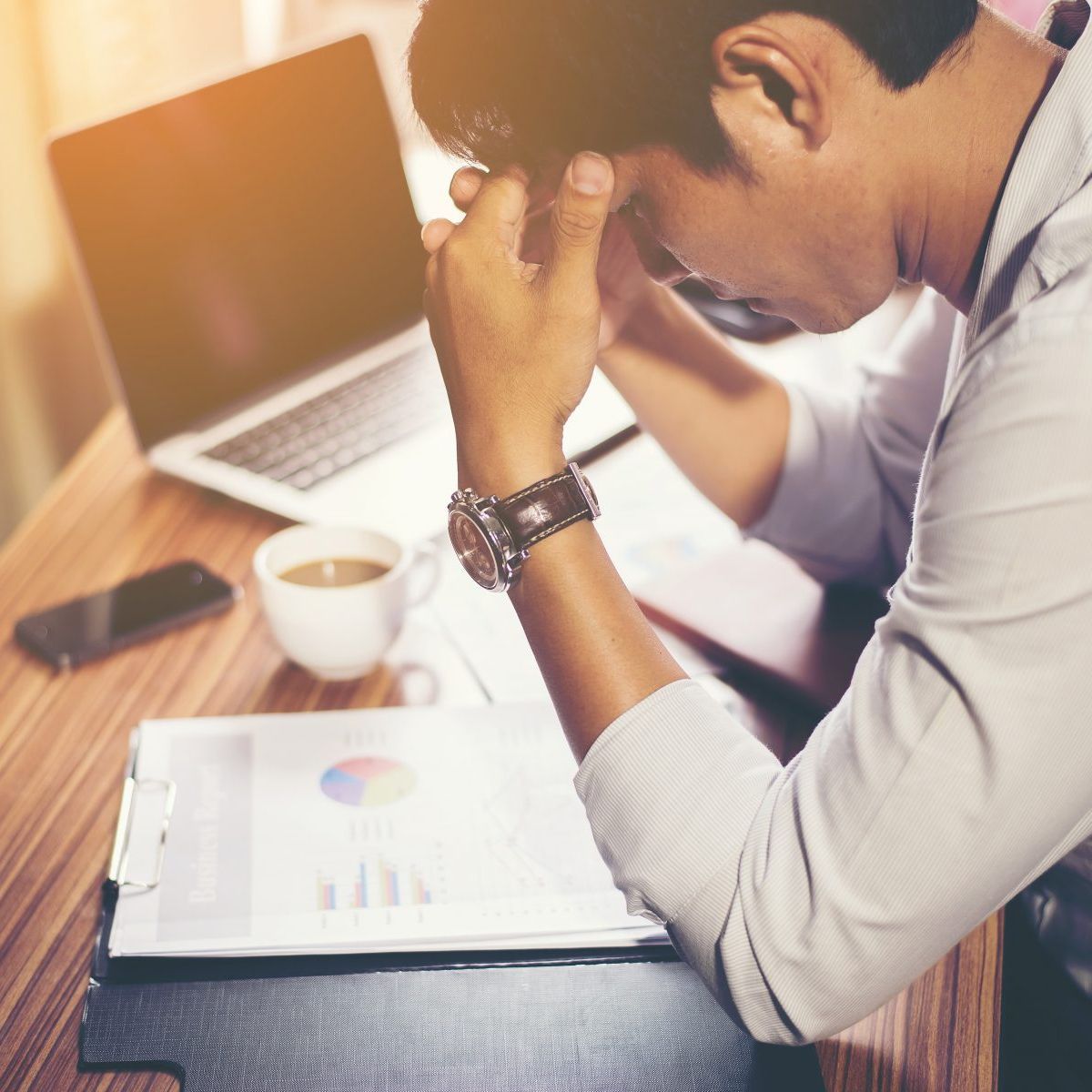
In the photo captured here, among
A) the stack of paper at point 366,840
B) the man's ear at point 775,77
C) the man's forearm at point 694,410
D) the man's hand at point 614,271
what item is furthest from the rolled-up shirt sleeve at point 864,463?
the man's ear at point 775,77

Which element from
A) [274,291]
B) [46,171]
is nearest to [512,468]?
[274,291]

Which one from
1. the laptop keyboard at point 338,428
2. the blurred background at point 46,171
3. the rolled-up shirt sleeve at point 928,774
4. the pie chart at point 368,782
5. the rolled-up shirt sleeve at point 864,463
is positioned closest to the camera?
the rolled-up shirt sleeve at point 928,774

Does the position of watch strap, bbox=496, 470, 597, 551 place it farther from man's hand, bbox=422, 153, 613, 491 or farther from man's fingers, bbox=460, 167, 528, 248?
man's fingers, bbox=460, 167, 528, 248

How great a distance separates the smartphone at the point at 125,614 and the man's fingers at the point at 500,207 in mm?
386

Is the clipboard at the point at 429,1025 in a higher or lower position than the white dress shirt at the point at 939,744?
lower

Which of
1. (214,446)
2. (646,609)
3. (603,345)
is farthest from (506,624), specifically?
(214,446)

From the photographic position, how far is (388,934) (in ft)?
2.19

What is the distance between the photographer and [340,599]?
32.9 inches

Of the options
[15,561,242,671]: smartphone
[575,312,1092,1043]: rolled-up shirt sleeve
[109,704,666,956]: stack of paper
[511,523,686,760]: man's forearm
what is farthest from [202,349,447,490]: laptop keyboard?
[575,312,1092,1043]: rolled-up shirt sleeve

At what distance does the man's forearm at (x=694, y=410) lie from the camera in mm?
1036

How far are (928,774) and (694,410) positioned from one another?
52cm

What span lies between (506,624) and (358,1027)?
0.39 m

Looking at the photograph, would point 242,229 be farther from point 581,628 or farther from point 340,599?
point 581,628

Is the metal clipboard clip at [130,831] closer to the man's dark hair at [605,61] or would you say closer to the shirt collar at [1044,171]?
the man's dark hair at [605,61]
